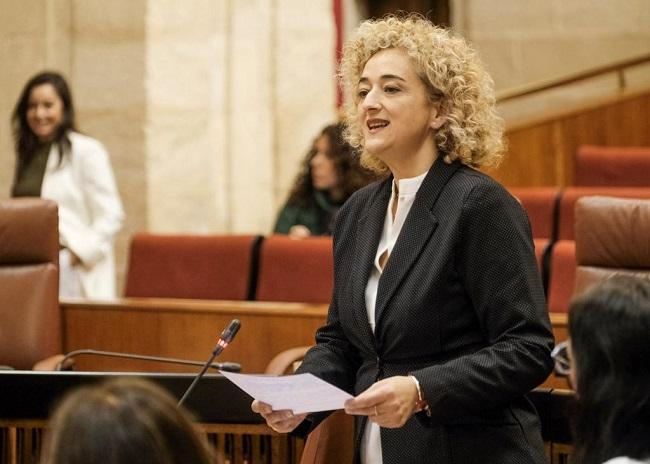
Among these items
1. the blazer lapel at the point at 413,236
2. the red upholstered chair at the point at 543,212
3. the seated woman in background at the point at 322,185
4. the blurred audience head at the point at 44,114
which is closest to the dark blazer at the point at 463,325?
the blazer lapel at the point at 413,236

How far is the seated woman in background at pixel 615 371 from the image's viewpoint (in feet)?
4.75

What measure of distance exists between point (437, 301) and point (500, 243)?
0.50 feet

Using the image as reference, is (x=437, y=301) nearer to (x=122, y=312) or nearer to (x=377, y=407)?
(x=377, y=407)

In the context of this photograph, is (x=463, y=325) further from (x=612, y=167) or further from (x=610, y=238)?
(x=612, y=167)

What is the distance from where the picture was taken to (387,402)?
189 cm

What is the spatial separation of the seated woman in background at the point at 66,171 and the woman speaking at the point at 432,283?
2.54m

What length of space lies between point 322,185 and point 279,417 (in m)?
2.95

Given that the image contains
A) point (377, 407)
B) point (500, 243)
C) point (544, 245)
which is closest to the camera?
point (377, 407)

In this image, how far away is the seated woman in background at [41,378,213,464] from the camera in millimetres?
1081

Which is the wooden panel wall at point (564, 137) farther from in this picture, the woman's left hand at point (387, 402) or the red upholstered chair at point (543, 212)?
the woman's left hand at point (387, 402)

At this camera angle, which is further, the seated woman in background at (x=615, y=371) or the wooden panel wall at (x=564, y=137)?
the wooden panel wall at (x=564, y=137)

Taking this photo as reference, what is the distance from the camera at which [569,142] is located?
7.28 m

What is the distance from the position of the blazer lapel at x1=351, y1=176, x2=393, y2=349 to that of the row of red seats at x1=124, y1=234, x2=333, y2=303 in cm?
166

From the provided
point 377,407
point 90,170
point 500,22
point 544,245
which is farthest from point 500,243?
point 500,22
